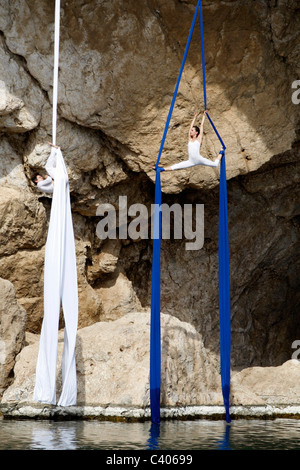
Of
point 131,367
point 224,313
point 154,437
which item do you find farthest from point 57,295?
point 154,437

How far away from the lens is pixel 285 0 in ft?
47.1

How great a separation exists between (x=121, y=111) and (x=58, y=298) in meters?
4.91

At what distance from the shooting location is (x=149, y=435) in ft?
32.4

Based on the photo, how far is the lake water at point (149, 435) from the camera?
29.8 feet

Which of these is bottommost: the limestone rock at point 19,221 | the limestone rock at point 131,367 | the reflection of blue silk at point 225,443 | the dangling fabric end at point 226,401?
the reflection of blue silk at point 225,443

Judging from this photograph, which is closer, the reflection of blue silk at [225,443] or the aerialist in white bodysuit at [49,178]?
the reflection of blue silk at [225,443]

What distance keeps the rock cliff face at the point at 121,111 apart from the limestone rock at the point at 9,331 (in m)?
2.00

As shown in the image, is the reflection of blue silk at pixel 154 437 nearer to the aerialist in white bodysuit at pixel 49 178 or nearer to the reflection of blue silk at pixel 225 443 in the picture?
the reflection of blue silk at pixel 225 443

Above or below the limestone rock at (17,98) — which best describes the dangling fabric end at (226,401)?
below

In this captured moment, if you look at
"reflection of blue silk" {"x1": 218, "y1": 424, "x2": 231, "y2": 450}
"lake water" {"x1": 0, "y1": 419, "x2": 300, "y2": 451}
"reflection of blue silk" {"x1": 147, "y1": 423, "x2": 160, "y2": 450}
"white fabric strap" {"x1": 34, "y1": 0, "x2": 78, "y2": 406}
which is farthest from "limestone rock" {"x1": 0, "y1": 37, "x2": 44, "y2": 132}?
"reflection of blue silk" {"x1": 218, "y1": 424, "x2": 231, "y2": 450}

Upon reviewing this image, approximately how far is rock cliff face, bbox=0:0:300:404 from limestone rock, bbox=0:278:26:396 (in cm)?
200
